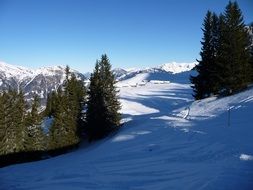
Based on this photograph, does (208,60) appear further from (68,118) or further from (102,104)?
(68,118)

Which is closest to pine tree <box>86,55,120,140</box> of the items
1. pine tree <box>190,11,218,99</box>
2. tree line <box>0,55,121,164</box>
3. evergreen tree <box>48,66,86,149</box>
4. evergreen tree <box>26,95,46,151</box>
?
tree line <box>0,55,121,164</box>

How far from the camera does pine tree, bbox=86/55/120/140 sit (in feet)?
159

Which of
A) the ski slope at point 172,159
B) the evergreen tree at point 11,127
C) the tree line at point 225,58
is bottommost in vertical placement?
the ski slope at point 172,159

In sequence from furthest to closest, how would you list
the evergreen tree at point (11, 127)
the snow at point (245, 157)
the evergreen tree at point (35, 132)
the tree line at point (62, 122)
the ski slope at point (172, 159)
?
the evergreen tree at point (35, 132) → the tree line at point (62, 122) → the evergreen tree at point (11, 127) → the snow at point (245, 157) → the ski slope at point (172, 159)

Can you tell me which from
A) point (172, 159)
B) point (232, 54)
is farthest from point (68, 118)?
point (172, 159)

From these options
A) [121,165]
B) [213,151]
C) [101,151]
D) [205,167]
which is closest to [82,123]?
[101,151]

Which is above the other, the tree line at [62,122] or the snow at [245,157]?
the tree line at [62,122]

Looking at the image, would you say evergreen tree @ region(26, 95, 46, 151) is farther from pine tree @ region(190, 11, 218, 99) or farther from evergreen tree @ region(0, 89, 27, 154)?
pine tree @ region(190, 11, 218, 99)

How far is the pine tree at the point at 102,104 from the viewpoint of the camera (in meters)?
48.5

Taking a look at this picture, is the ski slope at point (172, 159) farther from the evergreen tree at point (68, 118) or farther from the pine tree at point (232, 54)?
the evergreen tree at point (68, 118)

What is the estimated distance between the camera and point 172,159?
24266 mm

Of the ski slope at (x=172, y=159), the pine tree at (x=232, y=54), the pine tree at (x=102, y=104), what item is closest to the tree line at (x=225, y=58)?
the pine tree at (x=232, y=54)

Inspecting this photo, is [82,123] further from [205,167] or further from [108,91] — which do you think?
[205,167]

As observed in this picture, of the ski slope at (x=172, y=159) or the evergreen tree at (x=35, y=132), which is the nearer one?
the ski slope at (x=172, y=159)
